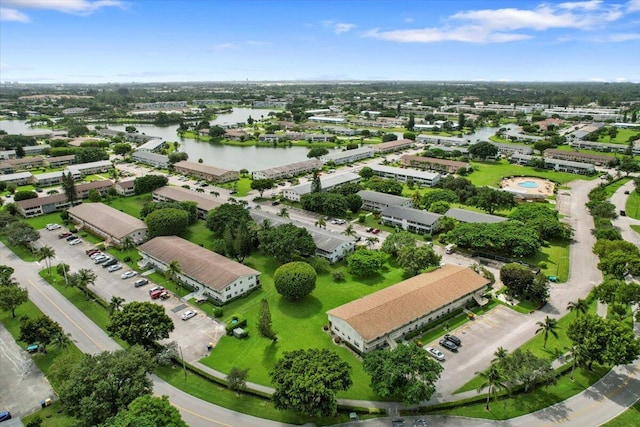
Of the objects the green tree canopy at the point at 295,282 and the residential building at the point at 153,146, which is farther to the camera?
the residential building at the point at 153,146

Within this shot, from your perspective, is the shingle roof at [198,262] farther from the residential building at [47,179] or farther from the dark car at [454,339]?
the residential building at [47,179]

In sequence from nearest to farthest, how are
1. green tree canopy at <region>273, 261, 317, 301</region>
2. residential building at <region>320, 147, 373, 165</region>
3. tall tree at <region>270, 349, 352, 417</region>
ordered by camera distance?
tall tree at <region>270, 349, 352, 417</region>
green tree canopy at <region>273, 261, 317, 301</region>
residential building at <region>320, 147, 373, 165</region>

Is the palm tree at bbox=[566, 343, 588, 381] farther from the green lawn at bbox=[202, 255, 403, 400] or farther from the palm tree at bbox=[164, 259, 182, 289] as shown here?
the palm tree at bbox=[164, 259, 182, 289]

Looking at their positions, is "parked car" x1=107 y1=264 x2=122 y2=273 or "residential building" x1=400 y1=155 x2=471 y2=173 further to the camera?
"residential building" x1=400 y1=155 x2=471 y2=173

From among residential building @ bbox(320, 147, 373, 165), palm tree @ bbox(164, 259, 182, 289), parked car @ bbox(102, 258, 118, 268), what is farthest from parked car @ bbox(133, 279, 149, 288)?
residential building @ bbox(320, 147, 373, 165)

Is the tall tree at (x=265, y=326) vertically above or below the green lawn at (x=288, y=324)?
above

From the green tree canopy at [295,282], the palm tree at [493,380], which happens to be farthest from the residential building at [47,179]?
the palm tree at [493,380]

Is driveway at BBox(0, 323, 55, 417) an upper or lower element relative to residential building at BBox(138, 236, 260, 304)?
lower
